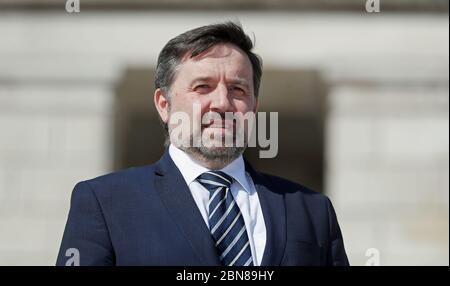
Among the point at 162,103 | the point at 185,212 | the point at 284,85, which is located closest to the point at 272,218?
the point at 185,212

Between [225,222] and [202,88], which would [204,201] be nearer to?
[225,222]

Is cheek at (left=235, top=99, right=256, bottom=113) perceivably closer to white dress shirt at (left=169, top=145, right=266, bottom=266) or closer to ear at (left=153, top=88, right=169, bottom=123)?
white dress shirt at (left=169, top=145, right=266, bottom=266)

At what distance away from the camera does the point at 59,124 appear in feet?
23.2

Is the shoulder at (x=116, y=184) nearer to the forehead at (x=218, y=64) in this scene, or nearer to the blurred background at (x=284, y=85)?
the forehead at (x=218, y=64)

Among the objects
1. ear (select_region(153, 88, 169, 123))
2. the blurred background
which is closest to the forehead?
ear (select_region(153, 88, 169, 123))

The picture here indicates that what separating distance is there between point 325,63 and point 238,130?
15.6ft

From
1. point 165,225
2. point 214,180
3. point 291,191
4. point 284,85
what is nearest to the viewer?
point 165,225

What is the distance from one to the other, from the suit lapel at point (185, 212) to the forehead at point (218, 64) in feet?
0.91

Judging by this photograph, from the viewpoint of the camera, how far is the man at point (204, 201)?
96.3 inches

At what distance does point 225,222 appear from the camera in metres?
2.51

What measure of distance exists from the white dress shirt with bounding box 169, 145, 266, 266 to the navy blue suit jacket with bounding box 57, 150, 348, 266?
25mm

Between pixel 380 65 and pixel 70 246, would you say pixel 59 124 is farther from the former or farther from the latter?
pixel 70 246

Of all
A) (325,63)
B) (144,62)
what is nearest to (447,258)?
(325,63)

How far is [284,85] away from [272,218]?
194 inches
